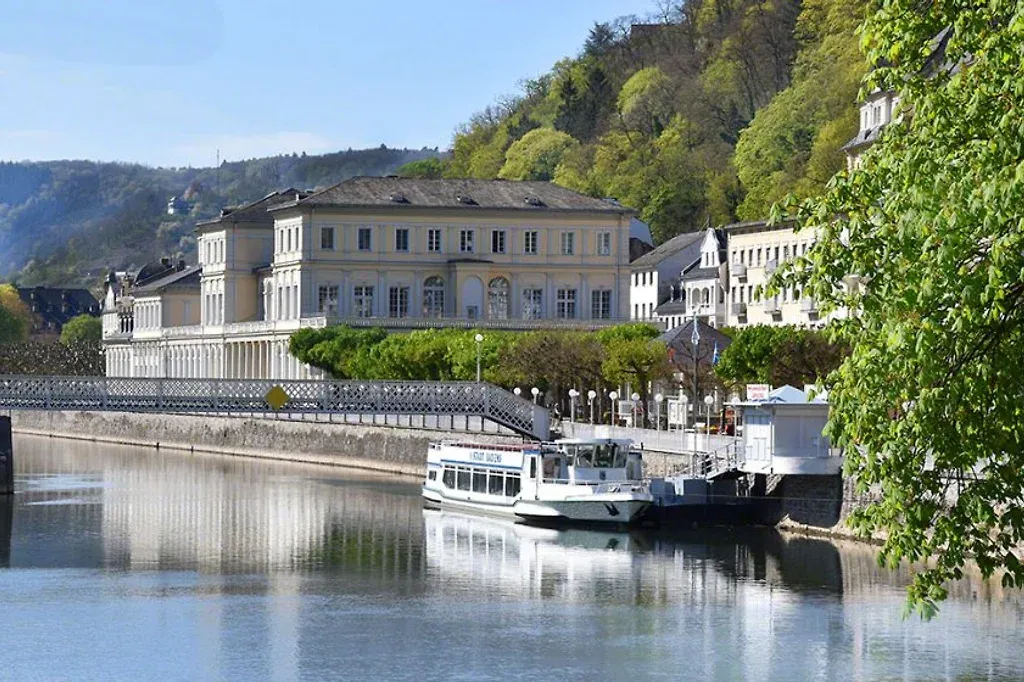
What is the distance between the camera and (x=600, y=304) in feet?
490

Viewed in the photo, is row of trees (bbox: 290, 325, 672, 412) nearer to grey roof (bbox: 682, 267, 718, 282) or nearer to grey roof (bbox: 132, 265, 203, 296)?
grey roof (bbox: 682, 267, 718, 282)

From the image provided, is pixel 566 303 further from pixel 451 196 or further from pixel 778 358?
pixel 778 358

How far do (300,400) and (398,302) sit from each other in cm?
5873

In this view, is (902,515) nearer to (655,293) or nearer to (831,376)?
(831,376)

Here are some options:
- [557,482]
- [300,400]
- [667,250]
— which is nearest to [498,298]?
[667,250]

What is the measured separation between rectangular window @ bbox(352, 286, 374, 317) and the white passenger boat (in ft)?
226

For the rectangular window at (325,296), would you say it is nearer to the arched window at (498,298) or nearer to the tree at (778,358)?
the arched window at (498,298)

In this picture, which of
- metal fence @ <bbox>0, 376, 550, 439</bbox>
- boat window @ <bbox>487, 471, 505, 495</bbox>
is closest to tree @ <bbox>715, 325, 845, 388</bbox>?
metal fence @ <bbox>0, 376, 550, 439</bbox>

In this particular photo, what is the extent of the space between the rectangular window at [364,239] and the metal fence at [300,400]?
5457cm

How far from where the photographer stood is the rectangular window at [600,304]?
14912 cm

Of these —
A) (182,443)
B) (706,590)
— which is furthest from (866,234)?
(182,443)

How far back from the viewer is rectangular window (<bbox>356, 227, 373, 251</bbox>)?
5822 inches

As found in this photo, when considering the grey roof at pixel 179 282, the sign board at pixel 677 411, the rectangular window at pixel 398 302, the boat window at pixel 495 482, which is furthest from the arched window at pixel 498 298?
the boat window at pixel 495 482

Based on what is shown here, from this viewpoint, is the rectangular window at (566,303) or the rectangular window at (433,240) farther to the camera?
the rectangular window at (566,303)
